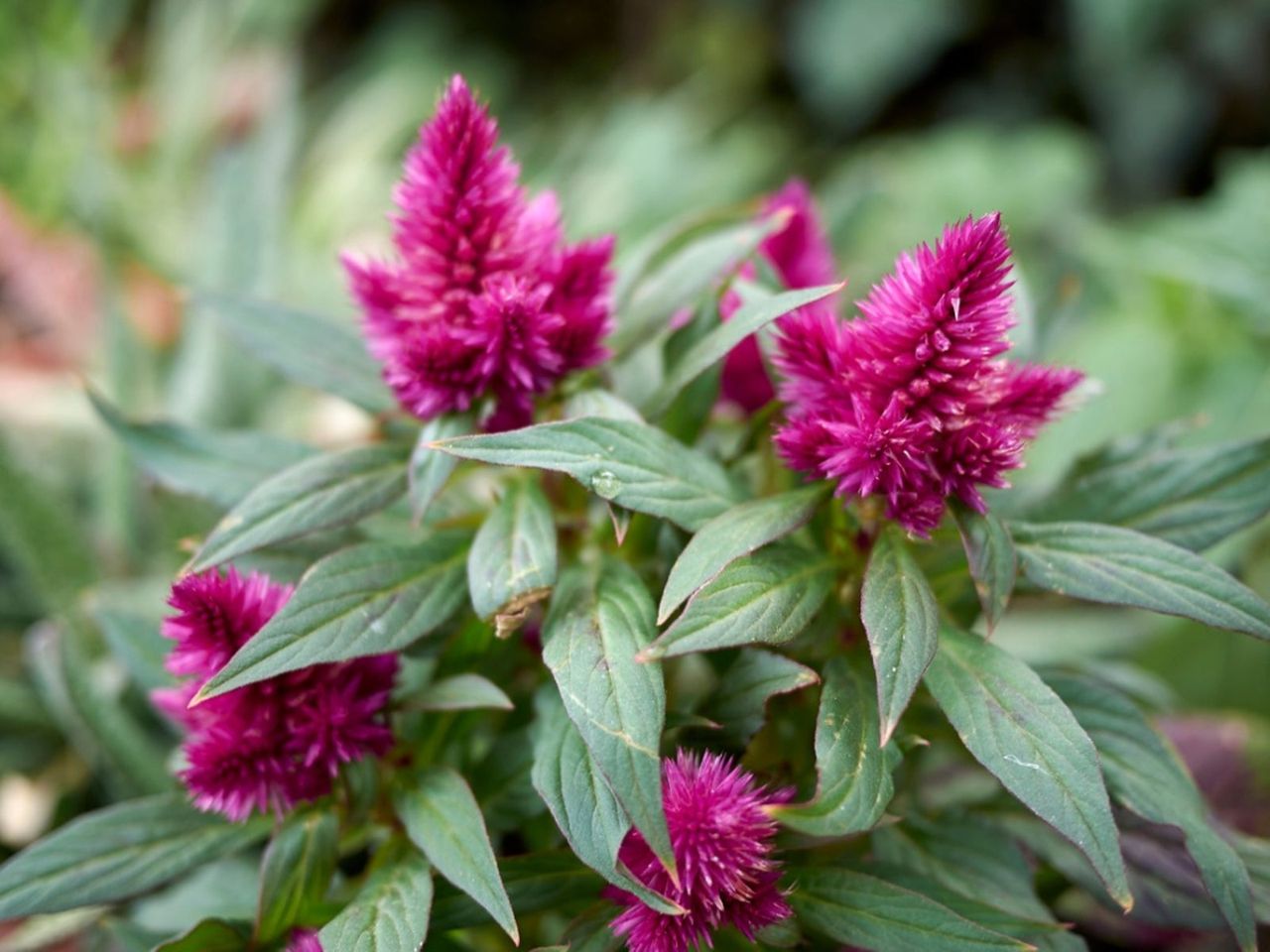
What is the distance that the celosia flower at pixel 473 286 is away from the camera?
0.68 metres

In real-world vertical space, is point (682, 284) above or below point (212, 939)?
above

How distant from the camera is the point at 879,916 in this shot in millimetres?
630

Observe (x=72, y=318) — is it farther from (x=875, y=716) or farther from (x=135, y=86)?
(x=875, y=716)

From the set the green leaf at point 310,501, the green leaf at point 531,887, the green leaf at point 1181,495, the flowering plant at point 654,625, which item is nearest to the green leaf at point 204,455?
the flowering plant at point 654,625

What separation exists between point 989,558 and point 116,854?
580 mm

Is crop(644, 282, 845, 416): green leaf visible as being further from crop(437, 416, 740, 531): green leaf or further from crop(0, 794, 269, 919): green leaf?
crop(0, 794, 269, 919): green leaf

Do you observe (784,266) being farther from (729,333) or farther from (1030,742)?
(1030,742)

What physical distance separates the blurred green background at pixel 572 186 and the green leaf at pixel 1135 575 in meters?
0.13

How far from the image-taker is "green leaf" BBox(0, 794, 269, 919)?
2.23 feet

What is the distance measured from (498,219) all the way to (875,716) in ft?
1.25

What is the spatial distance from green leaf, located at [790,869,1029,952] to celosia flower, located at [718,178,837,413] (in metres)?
0.38

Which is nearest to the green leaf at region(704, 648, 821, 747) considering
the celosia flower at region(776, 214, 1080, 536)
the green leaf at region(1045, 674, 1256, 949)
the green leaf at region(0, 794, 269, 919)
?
the celosia flower at region(776, 214, 1080, 536)

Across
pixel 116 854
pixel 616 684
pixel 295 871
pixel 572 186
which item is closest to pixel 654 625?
pixel 616 684

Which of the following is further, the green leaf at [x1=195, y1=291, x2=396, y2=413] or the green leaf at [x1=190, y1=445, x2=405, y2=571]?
the green leaf at [x1=195, y1=291, x2=396, y2=413]
